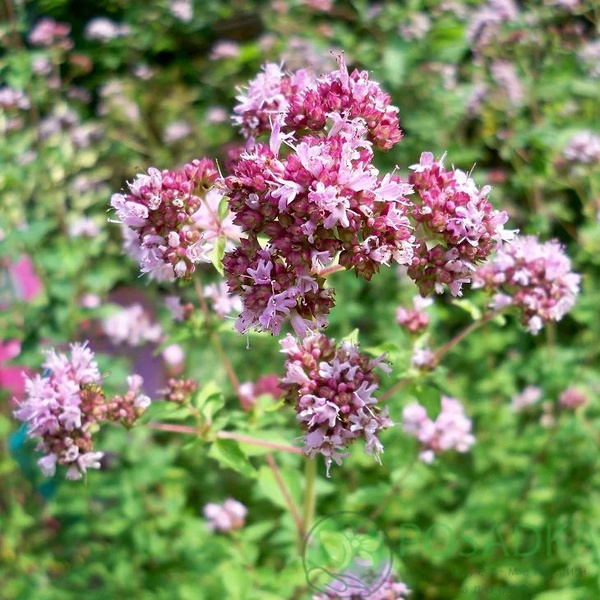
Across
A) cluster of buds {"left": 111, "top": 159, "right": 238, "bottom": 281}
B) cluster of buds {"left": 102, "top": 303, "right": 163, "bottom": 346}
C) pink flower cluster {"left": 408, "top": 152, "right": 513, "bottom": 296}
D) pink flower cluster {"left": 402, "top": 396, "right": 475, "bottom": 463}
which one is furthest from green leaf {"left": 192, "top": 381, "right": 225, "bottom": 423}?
cluster of buds {"left": 102, "top": 303, "right": 163, "bottom": 346}

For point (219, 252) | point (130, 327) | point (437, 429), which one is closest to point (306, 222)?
point (219, 252)

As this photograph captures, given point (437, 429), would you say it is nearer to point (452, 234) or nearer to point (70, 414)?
point (452, 234)

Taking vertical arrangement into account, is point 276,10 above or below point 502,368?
above

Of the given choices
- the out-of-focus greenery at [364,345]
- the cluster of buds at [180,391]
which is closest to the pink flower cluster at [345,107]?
the out-of-focus greenery at [364,345]

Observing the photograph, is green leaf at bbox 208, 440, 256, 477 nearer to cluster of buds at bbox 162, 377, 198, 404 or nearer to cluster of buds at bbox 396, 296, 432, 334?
cluster of buds at bbox 162, 377, 198, 404

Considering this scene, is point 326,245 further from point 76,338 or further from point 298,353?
point 76,338

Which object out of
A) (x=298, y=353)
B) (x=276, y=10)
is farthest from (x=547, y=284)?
(x=276, y=10)

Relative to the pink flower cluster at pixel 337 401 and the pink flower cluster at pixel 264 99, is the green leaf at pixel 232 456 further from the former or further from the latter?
the pink flower cluster at pixel 264 99
